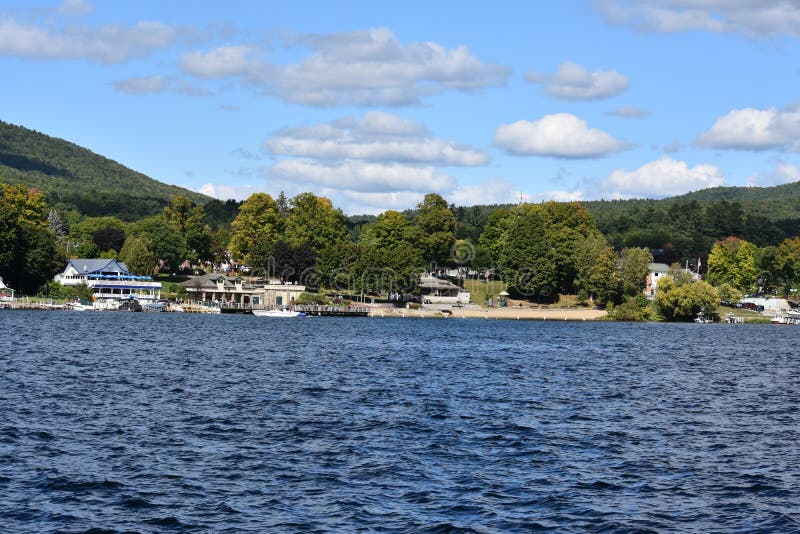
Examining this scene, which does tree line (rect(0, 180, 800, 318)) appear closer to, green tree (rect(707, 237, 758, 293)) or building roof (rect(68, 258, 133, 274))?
green tree (rect(707, 237, 758, 293))

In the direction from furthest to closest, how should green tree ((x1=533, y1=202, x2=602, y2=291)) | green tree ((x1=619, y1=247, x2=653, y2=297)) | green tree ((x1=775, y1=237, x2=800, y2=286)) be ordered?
green tree ((x1=775, y1=237, x2=800, y2=286))
green tree ((x1=533, y1=202, x2=602, y2=291))
green tree ((x1=619, y1=247, x2=653, y2=297))

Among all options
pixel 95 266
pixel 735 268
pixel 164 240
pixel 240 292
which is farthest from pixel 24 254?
pixel 735 268

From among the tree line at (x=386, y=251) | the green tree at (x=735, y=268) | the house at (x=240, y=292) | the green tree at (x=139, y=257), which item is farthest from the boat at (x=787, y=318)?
the green tree at (x=139, y=257)

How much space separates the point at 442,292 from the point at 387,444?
132218mm

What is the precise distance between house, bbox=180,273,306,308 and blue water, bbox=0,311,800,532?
284 ft

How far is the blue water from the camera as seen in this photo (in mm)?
23703

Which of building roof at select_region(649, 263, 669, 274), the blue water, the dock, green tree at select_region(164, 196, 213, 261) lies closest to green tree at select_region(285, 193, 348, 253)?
green tree at select_region(164, 196, 213, 261)

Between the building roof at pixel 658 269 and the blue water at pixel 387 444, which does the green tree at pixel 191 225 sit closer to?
the building roof at pixel 658 269

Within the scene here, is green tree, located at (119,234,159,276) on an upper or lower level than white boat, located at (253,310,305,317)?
upper

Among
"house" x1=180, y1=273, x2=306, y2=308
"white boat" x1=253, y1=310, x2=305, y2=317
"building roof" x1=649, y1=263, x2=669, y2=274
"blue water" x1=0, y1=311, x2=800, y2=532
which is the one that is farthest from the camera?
"building roof" x1=649, y1=263, x2=669, y2=274

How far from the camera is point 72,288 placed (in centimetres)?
14125

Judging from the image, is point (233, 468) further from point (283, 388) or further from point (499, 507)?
point (283, 388)

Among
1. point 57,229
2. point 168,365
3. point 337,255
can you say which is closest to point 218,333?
point 168,365

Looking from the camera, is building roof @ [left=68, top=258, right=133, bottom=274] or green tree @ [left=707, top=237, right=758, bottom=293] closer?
building roof @ [left=68, top=258, right=133, bottom=274]
